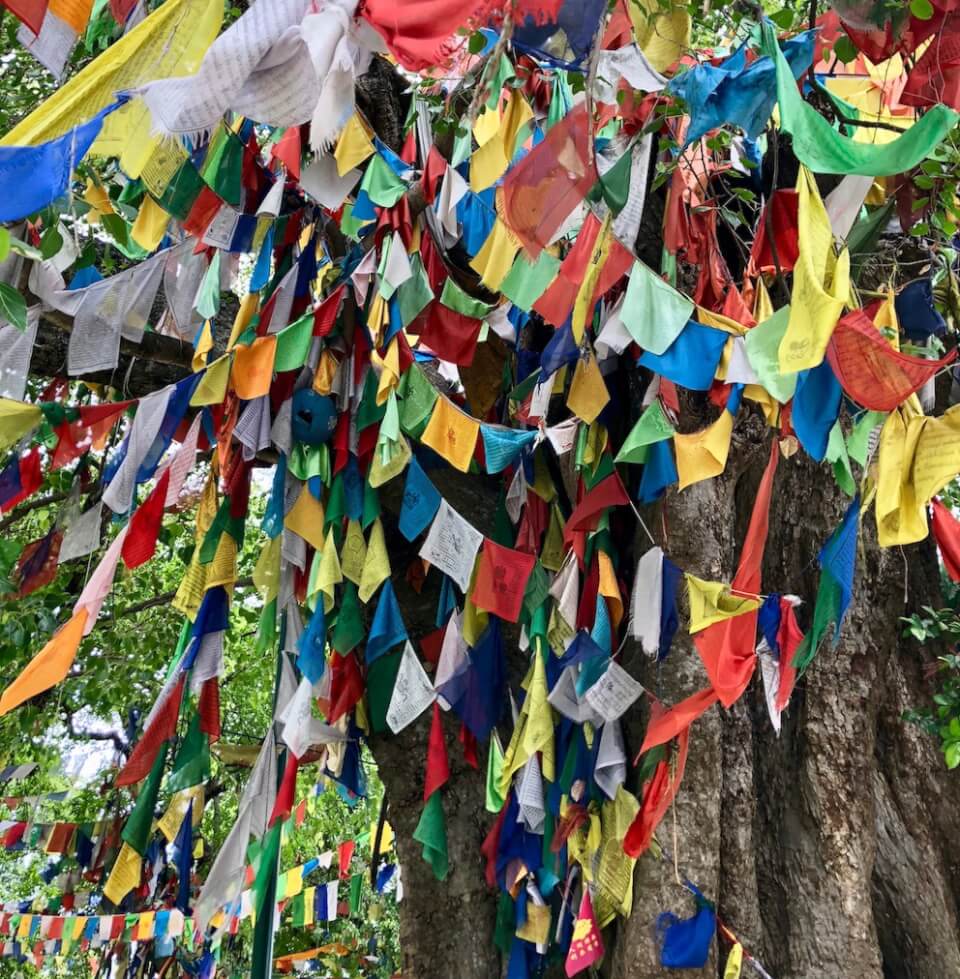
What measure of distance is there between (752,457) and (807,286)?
50.8 inches

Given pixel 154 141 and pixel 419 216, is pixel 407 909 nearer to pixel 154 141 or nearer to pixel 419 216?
pixel 419 216

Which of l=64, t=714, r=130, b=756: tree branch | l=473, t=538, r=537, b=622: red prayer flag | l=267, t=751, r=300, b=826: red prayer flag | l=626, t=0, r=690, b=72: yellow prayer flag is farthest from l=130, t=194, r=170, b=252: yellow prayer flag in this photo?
l=64, t=714, r=130, b=756: tree branch

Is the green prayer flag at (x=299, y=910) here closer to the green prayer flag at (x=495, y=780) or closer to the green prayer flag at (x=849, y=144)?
the green prayer flag at (x=495, y=780)

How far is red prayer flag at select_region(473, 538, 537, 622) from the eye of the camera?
2.89 metres

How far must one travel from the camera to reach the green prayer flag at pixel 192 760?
3174 millimetres

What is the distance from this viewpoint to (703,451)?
2.60 metres

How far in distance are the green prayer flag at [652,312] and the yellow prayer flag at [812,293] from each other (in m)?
0.59

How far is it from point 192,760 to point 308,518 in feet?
2.88

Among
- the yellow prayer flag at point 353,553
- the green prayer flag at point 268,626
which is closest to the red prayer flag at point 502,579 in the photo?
the yellow prayer flag at point 353,553

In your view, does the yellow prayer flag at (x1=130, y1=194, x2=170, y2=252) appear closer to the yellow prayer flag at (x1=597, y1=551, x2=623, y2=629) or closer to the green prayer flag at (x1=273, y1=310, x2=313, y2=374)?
the green prayer flag at (x1=273, y1=310, x2=313, y2=374)

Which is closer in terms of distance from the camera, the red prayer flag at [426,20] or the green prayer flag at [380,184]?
the red prayer flag at [426,20]

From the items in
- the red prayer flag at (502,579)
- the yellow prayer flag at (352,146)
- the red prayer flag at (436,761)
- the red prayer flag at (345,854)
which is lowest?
the red prayer flag at (345,854)

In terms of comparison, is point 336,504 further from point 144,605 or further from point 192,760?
point 144,605

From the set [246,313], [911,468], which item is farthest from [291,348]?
[911,468]
